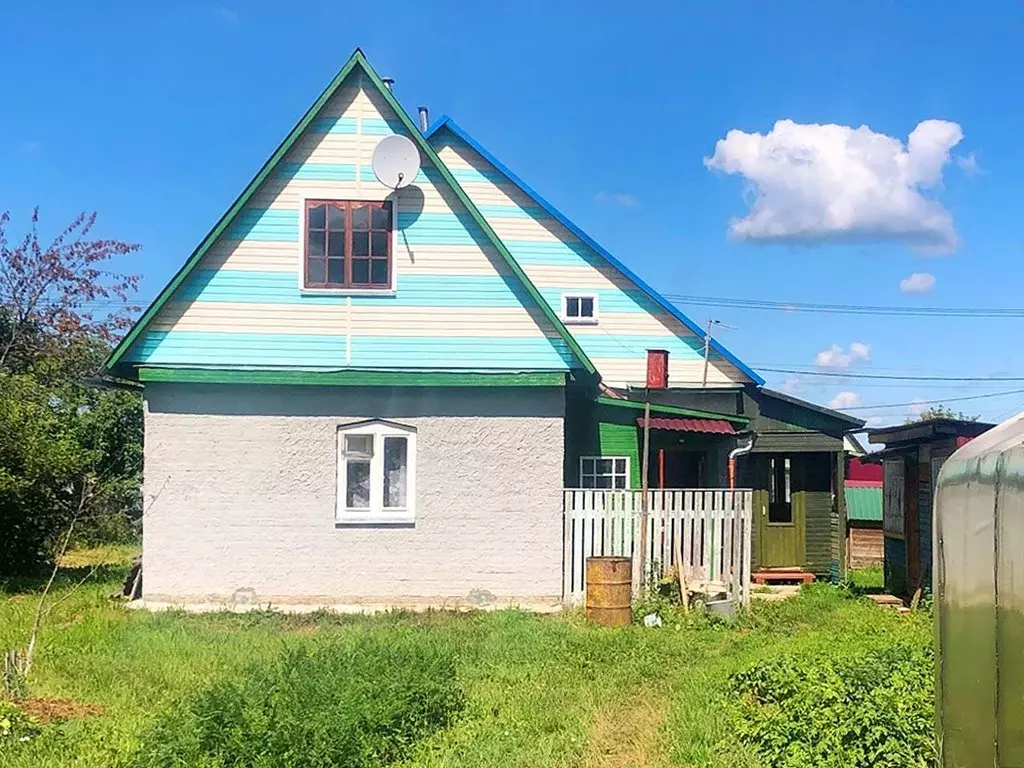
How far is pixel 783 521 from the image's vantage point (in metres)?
18.9

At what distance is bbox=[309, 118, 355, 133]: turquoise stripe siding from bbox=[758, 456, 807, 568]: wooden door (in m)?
9.65

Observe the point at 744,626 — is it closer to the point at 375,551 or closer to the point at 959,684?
the point at 375,551

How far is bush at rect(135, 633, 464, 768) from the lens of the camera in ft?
20.8

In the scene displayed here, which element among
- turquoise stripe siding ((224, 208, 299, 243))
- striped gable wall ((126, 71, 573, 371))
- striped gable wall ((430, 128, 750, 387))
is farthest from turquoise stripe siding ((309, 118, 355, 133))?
striped gable wall ((430, 128, 750, 387))

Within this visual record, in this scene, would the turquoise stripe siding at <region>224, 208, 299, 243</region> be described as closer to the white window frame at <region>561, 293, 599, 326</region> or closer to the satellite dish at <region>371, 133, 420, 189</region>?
the satellite dish at <region>371, 133, 420, 189</region>

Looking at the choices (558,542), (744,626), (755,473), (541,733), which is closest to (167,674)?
(541,733)

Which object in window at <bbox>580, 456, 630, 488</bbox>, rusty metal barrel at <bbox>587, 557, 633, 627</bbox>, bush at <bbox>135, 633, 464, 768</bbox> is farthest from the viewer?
window at <bbox>580, 456, 630, 488</bbox>

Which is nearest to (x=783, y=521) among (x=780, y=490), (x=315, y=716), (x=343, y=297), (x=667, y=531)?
(x=780, y=490)

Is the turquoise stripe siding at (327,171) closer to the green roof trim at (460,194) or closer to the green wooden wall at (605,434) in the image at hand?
the green roof trim at (460,194)

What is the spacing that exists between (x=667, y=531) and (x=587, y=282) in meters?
7.19

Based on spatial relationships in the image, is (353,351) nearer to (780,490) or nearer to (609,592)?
(609,592)

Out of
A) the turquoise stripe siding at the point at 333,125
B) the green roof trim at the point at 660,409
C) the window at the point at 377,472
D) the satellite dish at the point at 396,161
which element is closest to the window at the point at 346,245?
the satellite dish at the point at 396,161

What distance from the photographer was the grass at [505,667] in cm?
701

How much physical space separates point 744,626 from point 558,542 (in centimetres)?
245
